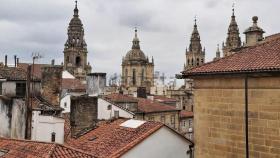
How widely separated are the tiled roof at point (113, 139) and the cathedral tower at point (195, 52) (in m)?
87.4

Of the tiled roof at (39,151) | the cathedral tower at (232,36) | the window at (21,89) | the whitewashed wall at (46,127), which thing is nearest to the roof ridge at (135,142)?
the tiled roof at (39,151)

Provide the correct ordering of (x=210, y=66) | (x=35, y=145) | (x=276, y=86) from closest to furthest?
(x=276, y=86)
(x=210, y=66)
(x=35, y=145)

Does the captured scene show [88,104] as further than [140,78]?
No

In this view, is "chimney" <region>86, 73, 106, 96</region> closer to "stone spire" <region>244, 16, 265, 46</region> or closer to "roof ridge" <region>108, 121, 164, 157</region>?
"roof ridge" <region>108, 121, 164, 157</region>

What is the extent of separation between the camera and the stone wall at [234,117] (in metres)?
13.1

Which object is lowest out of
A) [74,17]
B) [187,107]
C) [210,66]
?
[187,107]

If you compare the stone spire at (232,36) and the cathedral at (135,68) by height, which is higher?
the stone spire at (232,36)

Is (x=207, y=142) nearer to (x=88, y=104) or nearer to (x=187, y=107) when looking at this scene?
(x=88, y=104)

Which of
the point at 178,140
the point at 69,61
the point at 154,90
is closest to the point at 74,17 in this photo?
the point at 69,61

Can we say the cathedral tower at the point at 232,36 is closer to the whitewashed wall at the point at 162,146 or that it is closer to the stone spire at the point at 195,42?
the stone spire at the point at 195,42

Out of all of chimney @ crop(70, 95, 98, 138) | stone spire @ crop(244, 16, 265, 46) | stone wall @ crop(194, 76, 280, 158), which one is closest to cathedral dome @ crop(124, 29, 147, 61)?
chimney @ crop(70, 95, 98, 138)

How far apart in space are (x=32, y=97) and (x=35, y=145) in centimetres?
923

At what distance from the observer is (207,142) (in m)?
15.3

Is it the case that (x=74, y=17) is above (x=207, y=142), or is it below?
above
